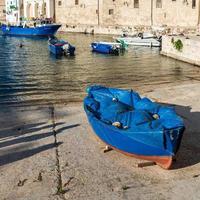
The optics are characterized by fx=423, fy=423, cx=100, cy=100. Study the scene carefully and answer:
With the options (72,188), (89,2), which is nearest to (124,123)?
(72,188)

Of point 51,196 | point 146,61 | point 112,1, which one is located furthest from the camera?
point 112,1

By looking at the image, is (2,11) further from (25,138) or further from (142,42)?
(25,138)

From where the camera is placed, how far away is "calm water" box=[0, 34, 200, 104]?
19.2 metres

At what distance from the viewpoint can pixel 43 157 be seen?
9883mm

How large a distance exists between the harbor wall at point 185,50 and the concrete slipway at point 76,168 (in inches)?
647

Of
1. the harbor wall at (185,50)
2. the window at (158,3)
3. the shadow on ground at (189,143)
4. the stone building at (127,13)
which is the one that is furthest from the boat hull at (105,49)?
the shadow on ground at (189,143)

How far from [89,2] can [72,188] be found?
60320 mm

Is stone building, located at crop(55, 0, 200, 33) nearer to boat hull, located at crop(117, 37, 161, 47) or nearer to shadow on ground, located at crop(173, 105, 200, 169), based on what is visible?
boat hull, located at crop(117, 37, 161, 47)

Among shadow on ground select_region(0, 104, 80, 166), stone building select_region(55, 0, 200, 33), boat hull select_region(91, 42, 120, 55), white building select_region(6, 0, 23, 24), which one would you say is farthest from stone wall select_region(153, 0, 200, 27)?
shadow on ground select_region(0, 104, 80, 166)

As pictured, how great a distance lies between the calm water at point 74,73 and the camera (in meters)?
19.2

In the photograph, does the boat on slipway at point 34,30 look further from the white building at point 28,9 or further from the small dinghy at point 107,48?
the small dinghy at point 107,48

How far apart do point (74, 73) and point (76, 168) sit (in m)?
16.8

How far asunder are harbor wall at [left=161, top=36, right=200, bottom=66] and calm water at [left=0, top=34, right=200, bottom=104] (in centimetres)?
62

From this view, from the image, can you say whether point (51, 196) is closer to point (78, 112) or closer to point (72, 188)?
point (72, 188)
